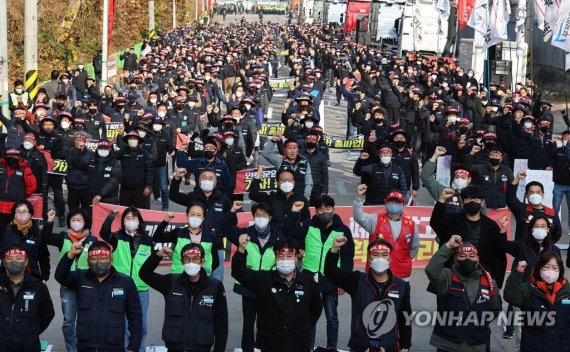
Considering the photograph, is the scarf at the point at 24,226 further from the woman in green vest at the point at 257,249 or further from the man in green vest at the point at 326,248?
the man in green vest at the point at 326,248

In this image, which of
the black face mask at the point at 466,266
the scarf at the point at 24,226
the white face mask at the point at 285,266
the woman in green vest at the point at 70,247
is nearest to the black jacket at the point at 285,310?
the white face mask at the point at 285,266

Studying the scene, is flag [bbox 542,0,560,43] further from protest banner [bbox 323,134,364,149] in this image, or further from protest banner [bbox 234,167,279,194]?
protest banner [bbox 234,167,279,194]

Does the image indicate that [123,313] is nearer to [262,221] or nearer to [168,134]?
[262,221]

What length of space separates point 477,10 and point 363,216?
20.9 meters

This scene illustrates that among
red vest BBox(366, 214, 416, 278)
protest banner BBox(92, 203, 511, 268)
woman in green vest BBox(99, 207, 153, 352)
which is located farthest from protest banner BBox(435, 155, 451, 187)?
woman in green vest BBox(99, 207, 153, 352)

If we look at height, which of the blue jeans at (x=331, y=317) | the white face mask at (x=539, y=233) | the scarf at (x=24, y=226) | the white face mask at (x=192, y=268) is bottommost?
the blue jeans at (x=331, y=317)

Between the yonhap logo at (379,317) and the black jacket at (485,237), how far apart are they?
2.08 m

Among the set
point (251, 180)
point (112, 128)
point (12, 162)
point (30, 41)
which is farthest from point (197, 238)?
point (30, 41)

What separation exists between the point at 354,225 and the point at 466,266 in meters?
6.41

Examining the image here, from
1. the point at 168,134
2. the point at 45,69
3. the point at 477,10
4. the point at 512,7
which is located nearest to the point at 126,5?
the point at 45,69

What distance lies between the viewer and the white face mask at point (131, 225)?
34.4ft

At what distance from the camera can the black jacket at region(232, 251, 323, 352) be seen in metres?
8.95

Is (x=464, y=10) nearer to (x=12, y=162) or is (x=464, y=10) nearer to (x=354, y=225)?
(x=354, y=225)

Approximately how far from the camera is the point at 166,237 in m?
10.9
